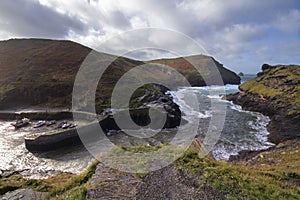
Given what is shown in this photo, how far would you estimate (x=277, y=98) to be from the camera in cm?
3891

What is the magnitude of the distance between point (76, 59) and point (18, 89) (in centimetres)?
2424

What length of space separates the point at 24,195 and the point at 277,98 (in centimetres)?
4365

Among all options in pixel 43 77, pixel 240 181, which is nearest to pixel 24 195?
pixel 240 181

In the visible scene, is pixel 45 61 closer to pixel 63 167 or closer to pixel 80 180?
pixel 63 167

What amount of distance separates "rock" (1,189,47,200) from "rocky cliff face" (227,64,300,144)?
79.6ft

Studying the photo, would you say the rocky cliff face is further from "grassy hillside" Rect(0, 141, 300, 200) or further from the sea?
"grassy hillside" Rect(0, 141, 300, 200)

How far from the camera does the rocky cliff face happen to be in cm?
2630

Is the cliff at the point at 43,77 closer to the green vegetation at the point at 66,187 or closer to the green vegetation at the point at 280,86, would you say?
the green vegetation at the point at 280,86

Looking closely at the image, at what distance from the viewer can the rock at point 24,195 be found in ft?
25.9

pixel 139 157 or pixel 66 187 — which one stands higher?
pixel 139 157

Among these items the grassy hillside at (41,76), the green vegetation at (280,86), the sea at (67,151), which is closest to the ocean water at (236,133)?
the sea at (67,151)

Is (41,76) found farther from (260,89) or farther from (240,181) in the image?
(240,181)

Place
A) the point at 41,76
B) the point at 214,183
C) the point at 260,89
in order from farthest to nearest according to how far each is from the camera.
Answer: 1. the point at 41,76
2. the point at 260,89
3. the point at 214,183

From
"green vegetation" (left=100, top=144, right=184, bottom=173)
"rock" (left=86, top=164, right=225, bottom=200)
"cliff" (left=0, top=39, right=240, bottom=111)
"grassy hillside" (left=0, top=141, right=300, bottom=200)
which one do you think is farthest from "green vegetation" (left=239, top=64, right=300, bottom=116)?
"rock" (left=86, top=164, right=225, bottom=200)
